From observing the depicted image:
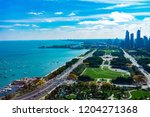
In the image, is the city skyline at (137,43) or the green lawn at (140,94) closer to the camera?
the green lawn at (140,94)

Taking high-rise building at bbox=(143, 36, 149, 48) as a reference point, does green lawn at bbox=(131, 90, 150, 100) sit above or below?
below

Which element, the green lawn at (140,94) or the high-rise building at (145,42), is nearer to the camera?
the green lawn at (140,94)

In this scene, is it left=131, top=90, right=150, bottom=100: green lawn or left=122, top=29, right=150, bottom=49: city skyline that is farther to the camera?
left=122, top=29, right=150, bottom=49: city skyline

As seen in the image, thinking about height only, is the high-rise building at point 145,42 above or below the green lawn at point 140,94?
above

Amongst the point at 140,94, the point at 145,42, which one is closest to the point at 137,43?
the point at 145,42

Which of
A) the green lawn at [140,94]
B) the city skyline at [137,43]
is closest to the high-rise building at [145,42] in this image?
the city skyline at [137,43]

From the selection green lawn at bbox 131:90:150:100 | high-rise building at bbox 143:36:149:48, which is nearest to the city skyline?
high-rise building at bbox 143:36:149:48

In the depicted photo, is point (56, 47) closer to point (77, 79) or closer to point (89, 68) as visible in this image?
point (89, 68)

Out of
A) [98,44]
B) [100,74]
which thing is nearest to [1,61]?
[98,44]

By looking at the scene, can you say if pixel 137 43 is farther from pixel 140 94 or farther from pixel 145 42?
pixel 140 94

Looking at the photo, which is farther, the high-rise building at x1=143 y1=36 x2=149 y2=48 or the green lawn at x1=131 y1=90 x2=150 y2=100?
the high-rise building at x1=143 y1=36 x2=149 y2=48

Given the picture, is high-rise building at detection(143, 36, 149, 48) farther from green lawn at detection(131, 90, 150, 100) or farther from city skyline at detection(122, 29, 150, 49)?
green lawn at detection(131, 90, 150, 100)

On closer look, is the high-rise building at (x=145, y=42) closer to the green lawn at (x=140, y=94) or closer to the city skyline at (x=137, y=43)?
the city skyline at (x=137, y=43)
